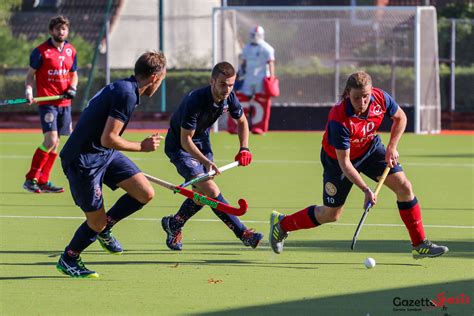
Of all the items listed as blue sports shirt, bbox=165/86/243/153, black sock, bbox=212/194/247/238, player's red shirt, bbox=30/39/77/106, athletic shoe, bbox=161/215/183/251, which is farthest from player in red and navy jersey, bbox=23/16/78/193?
black sock, bbox=212/194/247/238

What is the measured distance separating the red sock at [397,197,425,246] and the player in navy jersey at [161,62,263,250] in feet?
3.38

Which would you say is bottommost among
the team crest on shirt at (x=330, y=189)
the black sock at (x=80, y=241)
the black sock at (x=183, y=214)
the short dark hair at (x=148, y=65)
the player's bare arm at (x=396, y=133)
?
the black sock at (x=183, y=214)

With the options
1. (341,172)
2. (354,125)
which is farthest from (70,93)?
(354,125)

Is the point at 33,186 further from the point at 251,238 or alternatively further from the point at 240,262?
the point at 240,262

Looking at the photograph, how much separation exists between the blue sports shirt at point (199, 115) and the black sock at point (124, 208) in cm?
77

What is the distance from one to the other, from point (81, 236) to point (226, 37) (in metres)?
15.0

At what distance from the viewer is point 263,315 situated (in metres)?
6.02

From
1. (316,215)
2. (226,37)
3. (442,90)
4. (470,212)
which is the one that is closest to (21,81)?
(226,37)

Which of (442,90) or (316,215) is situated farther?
(442,90)

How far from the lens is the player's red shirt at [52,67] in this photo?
12.1 meters

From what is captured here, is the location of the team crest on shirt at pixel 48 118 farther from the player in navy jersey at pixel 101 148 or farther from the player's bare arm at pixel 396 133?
the player's bare arm at pixel 396 133

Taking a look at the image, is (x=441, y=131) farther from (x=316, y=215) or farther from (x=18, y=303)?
(x=18, y=303)

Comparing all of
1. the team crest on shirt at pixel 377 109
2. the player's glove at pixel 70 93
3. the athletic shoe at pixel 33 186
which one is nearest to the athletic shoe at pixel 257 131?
the player's glove at pixel 70 93

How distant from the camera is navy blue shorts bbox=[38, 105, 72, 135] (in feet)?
39.2
